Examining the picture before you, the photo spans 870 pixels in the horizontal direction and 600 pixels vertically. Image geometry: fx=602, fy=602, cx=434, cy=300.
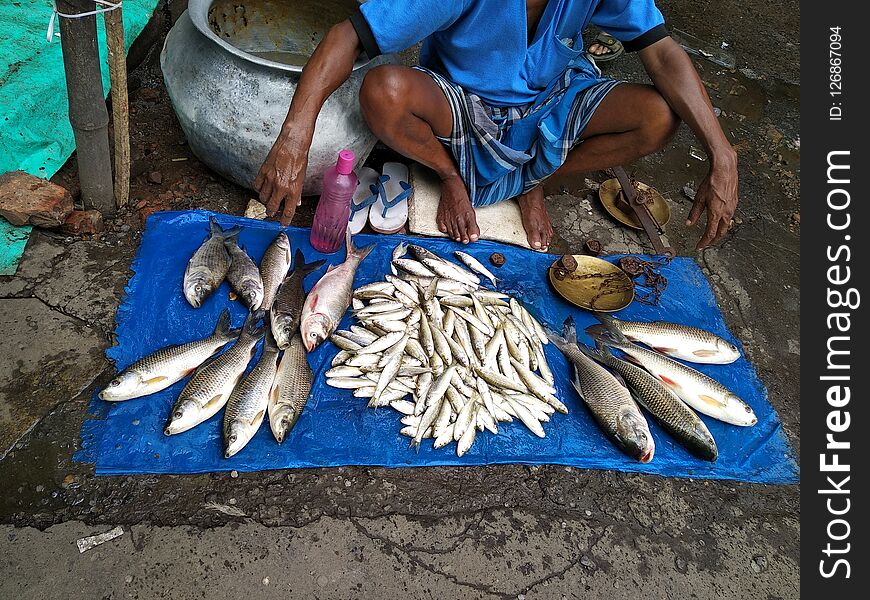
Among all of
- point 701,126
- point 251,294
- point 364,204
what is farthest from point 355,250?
point 701,126

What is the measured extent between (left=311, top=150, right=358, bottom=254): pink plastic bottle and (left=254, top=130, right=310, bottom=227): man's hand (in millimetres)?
493

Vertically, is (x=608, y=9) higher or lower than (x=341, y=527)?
higher

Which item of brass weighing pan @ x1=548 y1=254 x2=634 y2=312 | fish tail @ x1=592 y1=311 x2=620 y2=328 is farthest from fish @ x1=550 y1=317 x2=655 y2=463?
brass weighing pan @ x1=548 y1=254 x2=634 y2=312

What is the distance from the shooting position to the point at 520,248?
12.0 feet

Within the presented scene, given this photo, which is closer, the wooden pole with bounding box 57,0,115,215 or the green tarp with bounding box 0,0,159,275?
the wooden pole with bounding box 57,0,115,215

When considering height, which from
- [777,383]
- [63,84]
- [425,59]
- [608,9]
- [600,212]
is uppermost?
[608,9]

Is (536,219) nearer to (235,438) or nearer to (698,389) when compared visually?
(698,389)

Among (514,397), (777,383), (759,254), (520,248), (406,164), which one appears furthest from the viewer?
(759,254)

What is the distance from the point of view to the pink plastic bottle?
116 inches

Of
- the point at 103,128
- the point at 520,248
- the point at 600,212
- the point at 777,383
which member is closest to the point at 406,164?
the point at 520,248

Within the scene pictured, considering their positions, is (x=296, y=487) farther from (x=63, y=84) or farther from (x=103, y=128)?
(x=63, y=84)

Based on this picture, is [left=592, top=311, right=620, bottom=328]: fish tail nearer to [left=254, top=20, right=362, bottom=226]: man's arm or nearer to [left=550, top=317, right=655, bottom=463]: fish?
[left=550, top=317, right=655, bottom=463]: fish

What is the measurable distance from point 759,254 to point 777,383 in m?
1.18

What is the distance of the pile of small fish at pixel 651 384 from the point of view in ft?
9.00
